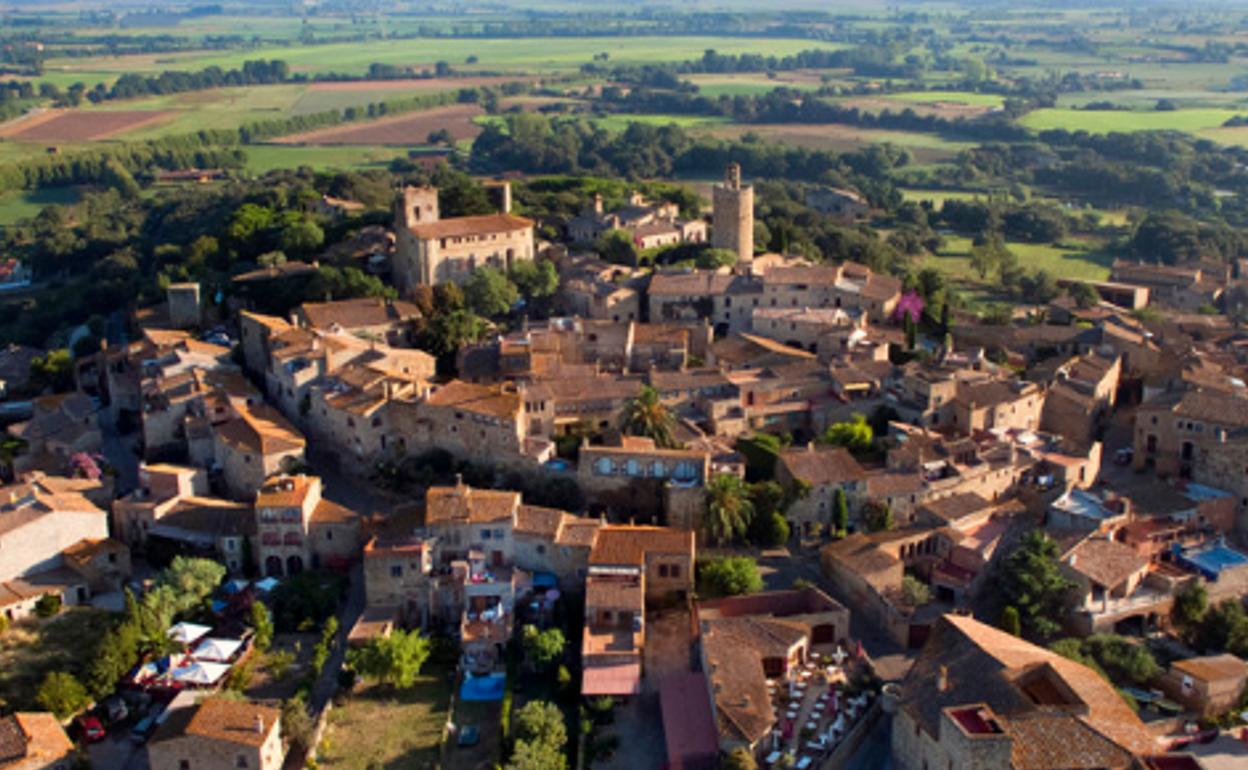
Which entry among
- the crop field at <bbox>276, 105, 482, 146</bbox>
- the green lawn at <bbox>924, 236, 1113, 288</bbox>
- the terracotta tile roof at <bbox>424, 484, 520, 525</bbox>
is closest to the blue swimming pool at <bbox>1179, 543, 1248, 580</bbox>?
the terracotta tile roof at <bbox>424, 484, 520, 525</bbox>

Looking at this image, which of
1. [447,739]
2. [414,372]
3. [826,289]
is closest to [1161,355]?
[826,289]

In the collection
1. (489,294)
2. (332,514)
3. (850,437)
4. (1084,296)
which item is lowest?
(332,514)

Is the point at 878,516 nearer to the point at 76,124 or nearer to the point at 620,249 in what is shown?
the point at 620,249

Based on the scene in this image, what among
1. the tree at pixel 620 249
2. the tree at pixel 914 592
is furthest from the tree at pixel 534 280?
the tree at pixel 914 592

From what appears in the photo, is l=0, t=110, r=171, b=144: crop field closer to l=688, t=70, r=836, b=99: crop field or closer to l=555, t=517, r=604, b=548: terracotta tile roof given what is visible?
l=688, t=70, r=836, b=99: crop field

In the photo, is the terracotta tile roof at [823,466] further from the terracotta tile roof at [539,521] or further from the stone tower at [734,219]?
the stone tower at [734,219]

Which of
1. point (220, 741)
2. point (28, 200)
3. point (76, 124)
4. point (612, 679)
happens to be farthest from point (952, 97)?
point (220, 741)
